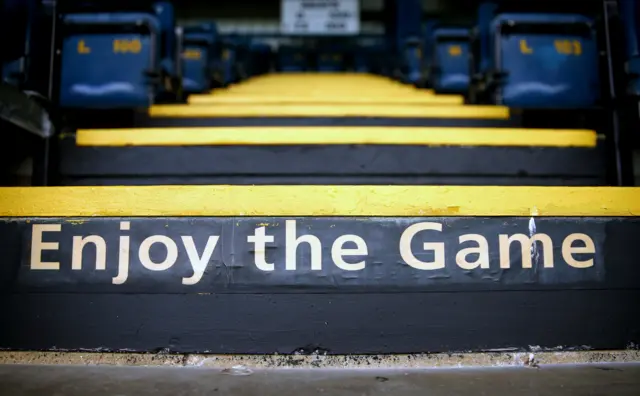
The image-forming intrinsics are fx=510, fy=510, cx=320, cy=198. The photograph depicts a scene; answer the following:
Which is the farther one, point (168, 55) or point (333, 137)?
point (168, 55)

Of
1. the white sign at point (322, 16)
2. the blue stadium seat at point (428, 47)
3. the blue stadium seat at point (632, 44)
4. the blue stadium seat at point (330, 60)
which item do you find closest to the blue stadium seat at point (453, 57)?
the blue stadium seat at point (428, 47)

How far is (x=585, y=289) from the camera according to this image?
3.06 ft

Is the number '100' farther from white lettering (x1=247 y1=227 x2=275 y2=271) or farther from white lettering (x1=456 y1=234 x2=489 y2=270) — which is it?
white lettering (x1=456 y1=234 x2=489 y2=270)

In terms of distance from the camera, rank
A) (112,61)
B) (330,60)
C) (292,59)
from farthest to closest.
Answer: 1. (330,60)
2. (292,59)
3. (112,61)

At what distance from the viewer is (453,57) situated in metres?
3.38

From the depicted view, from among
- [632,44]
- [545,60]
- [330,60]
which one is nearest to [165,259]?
[632,44]

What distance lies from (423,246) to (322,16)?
257 inches

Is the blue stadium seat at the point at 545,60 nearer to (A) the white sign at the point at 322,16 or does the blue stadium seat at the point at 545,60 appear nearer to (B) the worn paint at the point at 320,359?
(B) the worn paint at the point at 320,359

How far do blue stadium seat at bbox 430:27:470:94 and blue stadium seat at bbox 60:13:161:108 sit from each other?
2052 mm

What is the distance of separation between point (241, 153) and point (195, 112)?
444mm

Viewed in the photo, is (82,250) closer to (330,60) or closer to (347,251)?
(347,251)

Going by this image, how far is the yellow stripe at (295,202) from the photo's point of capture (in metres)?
0.95

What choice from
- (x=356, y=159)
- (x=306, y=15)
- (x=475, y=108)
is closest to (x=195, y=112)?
(x=356, y=159)

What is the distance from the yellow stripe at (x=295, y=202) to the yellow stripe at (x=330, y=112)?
648 mm
